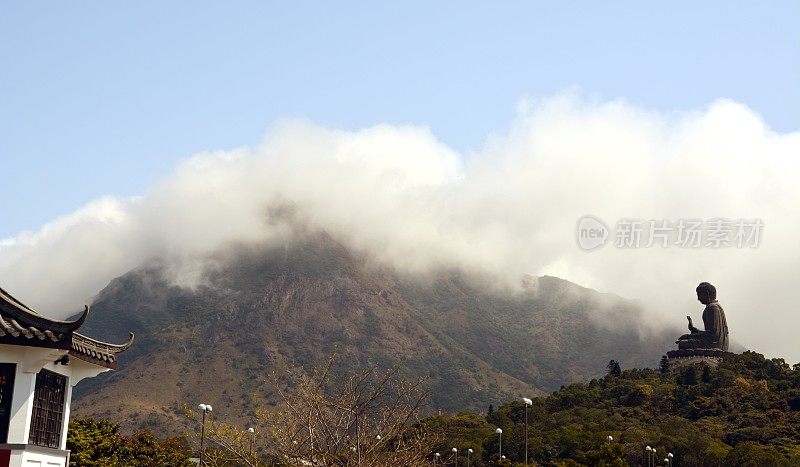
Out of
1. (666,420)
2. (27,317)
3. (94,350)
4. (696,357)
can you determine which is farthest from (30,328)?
(696,357)

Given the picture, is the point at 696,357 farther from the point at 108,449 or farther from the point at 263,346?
the point at 108,449

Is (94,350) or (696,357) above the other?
(696,357)

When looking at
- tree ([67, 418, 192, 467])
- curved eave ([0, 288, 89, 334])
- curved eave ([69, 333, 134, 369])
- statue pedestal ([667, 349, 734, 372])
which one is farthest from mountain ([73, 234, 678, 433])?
curved eave ([0, 288, 89, 334])

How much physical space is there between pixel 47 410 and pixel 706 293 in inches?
4113

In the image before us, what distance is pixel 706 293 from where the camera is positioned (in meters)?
115

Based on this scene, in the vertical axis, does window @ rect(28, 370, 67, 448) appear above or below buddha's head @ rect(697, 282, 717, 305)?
below

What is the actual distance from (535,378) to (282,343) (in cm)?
5224

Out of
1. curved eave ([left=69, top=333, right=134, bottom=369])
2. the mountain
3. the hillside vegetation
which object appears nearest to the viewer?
curved eave ([left=69, top=333, right=134, bottom=369])

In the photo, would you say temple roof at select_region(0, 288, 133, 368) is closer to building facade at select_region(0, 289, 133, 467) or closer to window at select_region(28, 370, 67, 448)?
building facade at select_region(0, 289, 133, 467)

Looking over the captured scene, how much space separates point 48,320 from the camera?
60.3 ft

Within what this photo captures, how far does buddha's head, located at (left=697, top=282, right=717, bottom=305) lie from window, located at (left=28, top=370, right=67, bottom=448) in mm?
103319

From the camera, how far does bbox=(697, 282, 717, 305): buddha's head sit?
114 meters

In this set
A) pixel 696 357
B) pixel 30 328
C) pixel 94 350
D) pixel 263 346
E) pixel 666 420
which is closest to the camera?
pixel 30 328

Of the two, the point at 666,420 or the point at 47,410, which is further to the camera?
the point at 666,420
